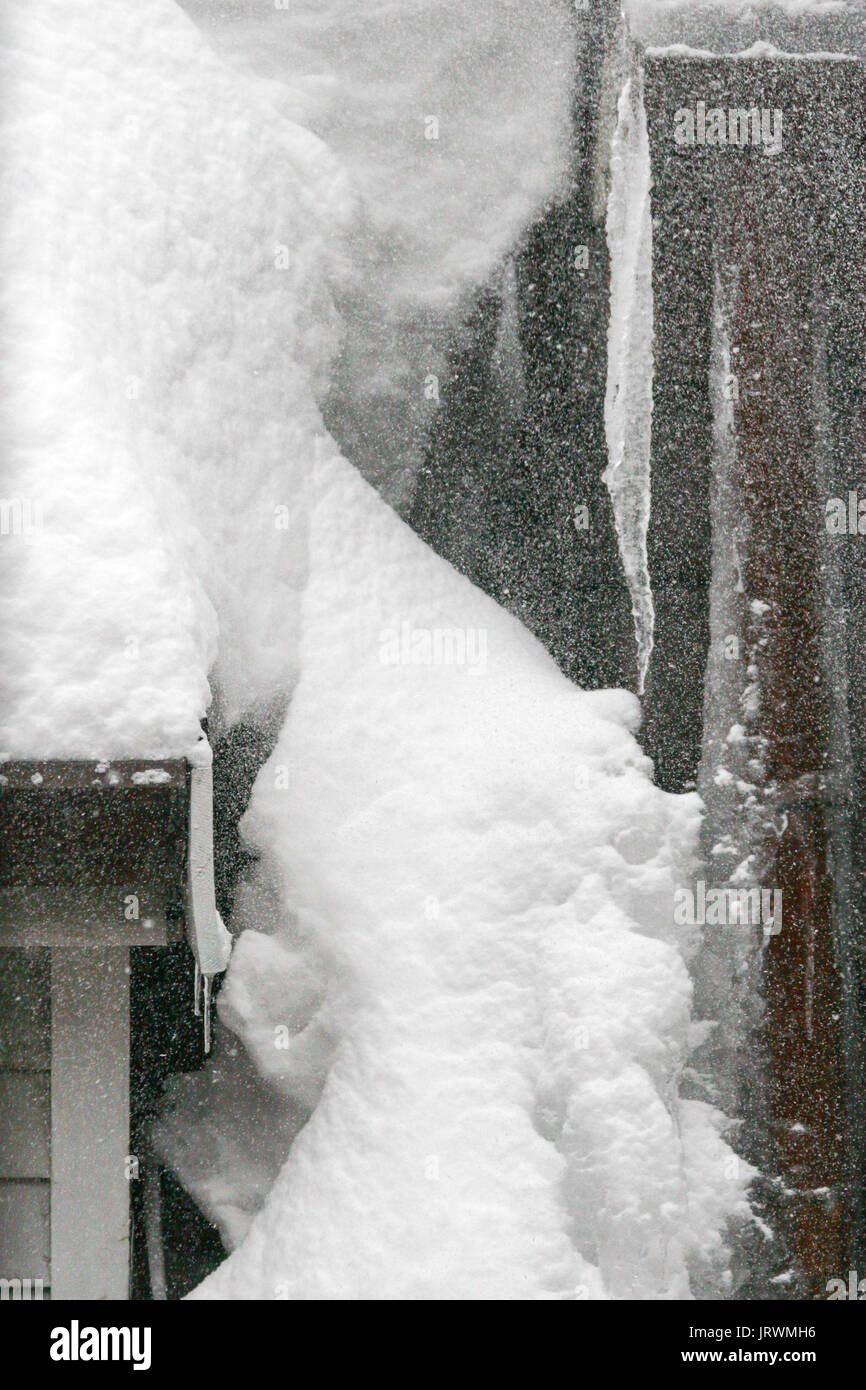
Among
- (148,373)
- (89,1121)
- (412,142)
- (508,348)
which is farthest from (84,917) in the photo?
(412,142)

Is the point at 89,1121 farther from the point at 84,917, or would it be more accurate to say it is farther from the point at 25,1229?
the point at 84,917

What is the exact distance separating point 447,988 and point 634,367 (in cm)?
172

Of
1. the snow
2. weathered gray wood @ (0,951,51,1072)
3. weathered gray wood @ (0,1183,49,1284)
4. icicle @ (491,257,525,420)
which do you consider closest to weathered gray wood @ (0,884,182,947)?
weathered gray wood @ (0,951,51,1072)

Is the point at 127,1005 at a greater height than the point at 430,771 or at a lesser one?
lesser

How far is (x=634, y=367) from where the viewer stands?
11.3 feet

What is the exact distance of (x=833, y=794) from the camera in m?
3.30

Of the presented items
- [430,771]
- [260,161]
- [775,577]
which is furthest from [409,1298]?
[260,161]

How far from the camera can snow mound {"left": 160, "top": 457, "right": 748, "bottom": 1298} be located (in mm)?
2828

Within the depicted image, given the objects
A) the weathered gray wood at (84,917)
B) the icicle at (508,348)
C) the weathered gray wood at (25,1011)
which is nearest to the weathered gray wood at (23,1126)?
the weathered gray wood at (25,1011)

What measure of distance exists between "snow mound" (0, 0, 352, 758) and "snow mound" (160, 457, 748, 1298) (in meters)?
0.28

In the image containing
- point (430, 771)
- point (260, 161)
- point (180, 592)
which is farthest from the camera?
point (260, 161)

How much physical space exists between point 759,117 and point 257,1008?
8.84 feet

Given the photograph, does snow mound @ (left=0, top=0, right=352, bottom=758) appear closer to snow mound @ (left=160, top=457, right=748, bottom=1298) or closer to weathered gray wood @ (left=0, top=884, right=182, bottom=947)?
snow mound @ (left=160, top=457, right=748, bottom=1298)
